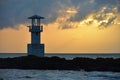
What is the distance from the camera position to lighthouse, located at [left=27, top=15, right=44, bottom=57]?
59.5m

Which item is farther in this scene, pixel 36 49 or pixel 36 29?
pixel 36 29

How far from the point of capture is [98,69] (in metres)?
54.4

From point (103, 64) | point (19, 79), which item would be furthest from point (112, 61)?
point (19, 79)

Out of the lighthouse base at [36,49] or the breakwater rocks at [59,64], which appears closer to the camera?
the breakwater rocks at [59,64]

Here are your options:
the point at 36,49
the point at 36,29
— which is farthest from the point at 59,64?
the point at 36,29

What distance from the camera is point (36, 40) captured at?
198ft

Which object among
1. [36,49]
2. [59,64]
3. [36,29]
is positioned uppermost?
[36,29]

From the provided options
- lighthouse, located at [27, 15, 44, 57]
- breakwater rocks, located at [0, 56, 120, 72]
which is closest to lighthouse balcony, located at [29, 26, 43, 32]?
lighthouse, located at [27, 15, 44, 57]

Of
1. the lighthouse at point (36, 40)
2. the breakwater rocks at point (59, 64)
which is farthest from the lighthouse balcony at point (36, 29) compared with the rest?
the breakwater rocks at point (59, 64)

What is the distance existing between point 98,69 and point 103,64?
13.4 ft

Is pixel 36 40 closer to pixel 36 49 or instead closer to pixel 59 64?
pixel 36 49

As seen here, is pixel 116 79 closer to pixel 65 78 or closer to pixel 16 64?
pixel 65 78

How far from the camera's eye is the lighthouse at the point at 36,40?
59.5 metres

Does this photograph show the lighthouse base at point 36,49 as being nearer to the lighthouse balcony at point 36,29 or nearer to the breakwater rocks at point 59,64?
the breakwater rocks at point 59,64
